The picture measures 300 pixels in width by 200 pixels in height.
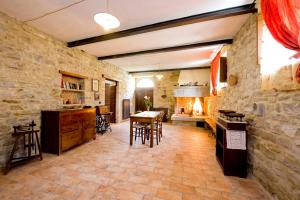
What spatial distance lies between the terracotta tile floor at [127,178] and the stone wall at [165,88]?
182 inches

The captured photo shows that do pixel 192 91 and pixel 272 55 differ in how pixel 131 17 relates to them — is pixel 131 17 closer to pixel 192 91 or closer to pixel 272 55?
pixel 272 55

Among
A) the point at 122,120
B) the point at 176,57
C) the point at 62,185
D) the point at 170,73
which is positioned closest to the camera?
the point at 62,185

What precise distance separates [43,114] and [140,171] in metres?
2.67

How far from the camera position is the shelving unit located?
3.92 meters

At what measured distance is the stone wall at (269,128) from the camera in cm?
146

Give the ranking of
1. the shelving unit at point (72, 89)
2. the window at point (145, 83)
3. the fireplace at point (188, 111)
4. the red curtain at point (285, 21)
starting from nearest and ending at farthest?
1. the red curtain at point (285, 21)
2. the shelving unit at point (72, 89)
3. the fireplace at point (188, 111)
4. the window at point (145, 83)

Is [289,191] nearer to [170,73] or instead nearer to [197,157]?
[197,157]

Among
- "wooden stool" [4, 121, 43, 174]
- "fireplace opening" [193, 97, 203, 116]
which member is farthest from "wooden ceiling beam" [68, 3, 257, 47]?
"fireplace opening" [193, 97, 203, 116]

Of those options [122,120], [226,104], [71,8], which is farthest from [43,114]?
[226,104]

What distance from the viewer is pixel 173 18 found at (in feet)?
8.43

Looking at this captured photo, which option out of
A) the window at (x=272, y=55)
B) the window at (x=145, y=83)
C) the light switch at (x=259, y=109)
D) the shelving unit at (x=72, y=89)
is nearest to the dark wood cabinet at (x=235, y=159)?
the light switch at (x=259, y=109)

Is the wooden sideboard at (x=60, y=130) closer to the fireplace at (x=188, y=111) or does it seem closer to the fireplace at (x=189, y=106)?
the fireplace at (x=188, y=111)

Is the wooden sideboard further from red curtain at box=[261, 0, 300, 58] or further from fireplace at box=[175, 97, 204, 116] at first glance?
fireplace at box=[175, 97, 204, 116]

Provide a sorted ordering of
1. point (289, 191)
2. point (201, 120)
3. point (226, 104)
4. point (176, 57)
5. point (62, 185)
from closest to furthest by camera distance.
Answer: point (289, 191) → point (62, 185) → point (226, 104) → point (176, 57) → point (201, 120)
